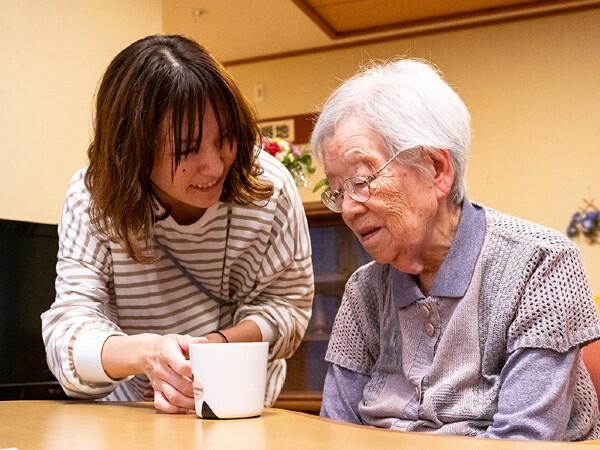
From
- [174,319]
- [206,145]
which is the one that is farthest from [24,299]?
[206,145]

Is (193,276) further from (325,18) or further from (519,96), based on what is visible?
(519,96)

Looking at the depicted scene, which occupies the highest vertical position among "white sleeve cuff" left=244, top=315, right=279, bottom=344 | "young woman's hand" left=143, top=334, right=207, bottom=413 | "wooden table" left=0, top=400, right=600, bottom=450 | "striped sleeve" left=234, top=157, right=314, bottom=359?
"striped sleeve" left=234, top=157, right=314, bottom=359

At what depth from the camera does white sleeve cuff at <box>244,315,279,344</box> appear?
141cm

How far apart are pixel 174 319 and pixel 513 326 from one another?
0.65 meters

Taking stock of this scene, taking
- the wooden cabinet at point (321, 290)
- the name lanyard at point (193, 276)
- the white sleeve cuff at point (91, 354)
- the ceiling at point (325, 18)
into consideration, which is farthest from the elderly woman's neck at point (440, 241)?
the ceiling at point (325, 18)

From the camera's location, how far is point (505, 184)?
5.20m

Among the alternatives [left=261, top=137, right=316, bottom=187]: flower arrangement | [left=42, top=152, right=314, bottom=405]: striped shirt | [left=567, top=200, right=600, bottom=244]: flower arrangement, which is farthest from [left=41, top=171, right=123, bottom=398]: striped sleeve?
[left=567, top=200, right=600, bottom=244]: flower arrangement

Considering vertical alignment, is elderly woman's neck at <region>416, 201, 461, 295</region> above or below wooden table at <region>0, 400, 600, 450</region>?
above

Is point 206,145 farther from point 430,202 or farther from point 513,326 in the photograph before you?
point 513,326

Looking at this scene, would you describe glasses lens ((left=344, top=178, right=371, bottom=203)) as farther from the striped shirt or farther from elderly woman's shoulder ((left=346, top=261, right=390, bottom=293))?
the striped shirt

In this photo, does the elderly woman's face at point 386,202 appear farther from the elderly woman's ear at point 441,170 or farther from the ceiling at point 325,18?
the ceiling at point 325,18

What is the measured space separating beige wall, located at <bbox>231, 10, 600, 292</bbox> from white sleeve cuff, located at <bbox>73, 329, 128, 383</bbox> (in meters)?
3.97

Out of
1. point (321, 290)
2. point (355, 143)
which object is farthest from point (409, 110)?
point (321, 290)

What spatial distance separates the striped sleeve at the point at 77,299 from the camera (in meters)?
1.33
